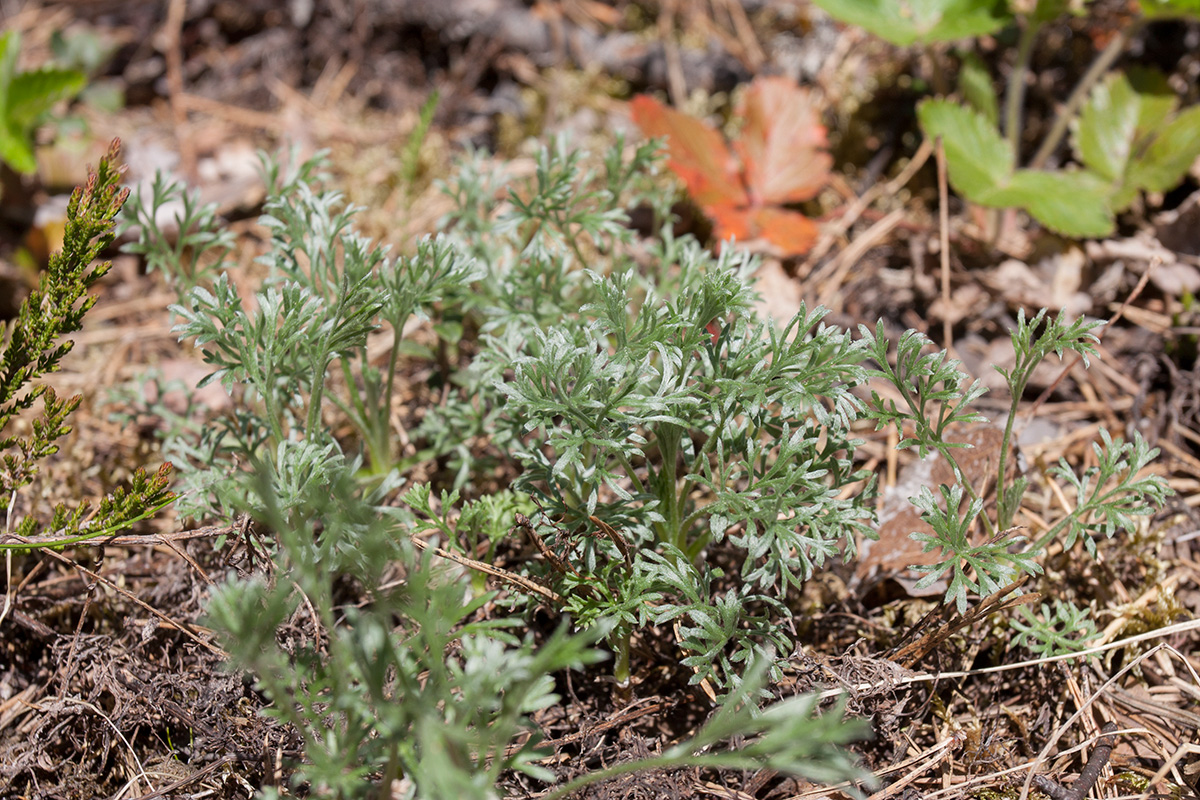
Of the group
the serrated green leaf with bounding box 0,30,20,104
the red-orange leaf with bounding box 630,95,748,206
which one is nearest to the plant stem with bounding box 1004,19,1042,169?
the red-orange leaf with bounding box 630,95,748,206

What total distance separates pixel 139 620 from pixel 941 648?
209cm

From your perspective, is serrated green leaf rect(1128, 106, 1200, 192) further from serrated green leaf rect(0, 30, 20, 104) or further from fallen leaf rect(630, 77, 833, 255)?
serrated green leaf rect(0, 30, 20, 104)

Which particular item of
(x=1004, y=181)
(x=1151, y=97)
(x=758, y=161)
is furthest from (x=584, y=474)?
(x=1151, y=97)

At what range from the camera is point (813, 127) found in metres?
3.61

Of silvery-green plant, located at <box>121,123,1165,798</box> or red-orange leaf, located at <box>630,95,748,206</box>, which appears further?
red-orange leaf, located at <box>630,95,748,206</box>

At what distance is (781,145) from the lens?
11.7 ft

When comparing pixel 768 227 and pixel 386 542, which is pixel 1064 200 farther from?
pixel 386 542

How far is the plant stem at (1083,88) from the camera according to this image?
333 centimetres

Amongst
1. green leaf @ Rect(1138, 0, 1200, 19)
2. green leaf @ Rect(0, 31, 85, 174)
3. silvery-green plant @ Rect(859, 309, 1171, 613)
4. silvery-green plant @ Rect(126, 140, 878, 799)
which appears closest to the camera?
silvery-green plant @ Rect(126, 140, 878, 799)

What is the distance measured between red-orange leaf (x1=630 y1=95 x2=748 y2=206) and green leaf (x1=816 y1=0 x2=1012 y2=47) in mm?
671

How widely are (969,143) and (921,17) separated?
60 centimetres

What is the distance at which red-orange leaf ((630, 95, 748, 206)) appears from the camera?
11.0 feet

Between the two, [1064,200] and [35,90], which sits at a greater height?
[35,90]

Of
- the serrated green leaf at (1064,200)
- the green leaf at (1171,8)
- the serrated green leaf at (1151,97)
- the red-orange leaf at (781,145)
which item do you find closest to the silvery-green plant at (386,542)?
the red-orange leaf at (781,145)
